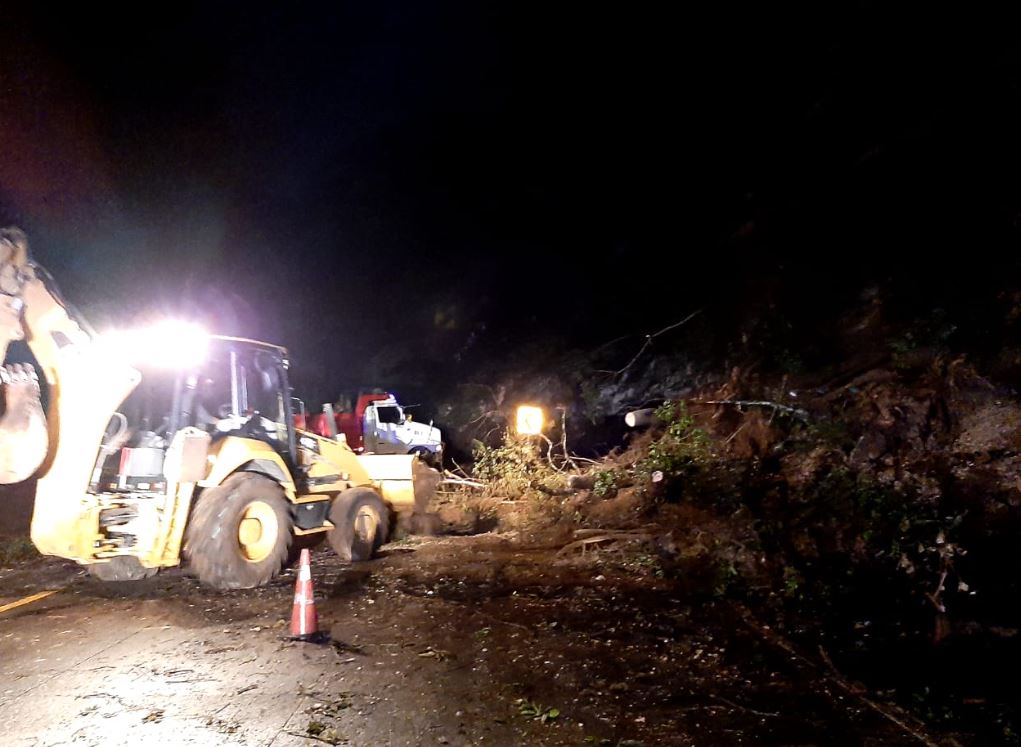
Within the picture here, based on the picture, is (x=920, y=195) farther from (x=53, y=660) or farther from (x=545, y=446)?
(x=53, y=660)

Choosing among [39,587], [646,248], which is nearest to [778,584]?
[39,587]

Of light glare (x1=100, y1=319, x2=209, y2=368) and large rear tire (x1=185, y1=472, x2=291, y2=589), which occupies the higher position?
light glare (x1=100, y1=319, x2=209, y2=368)

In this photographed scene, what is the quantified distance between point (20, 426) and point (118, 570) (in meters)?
2.57

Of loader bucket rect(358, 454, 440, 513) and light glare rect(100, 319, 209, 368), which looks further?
loader bucket rect(358, 454, 440, 513)

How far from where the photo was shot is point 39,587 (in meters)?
7.19

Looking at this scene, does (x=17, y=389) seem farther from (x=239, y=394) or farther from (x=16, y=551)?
(x=16, y=551)

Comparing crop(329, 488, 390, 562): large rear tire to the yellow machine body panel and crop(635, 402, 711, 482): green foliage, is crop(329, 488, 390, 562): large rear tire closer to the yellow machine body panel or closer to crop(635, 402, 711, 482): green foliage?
the yellow machine body panel

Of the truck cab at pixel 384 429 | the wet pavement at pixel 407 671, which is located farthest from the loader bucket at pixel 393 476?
the truck cab at pixel 384 429

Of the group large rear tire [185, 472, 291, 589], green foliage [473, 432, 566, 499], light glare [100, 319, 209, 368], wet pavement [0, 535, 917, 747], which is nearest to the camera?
wet pavement [0, 535, 917, 747]

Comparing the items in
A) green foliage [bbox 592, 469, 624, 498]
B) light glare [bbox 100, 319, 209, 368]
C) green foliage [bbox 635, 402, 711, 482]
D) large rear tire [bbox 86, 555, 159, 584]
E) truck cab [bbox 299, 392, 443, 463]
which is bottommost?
large rear tire [bbox 86, 555, 159, 584]

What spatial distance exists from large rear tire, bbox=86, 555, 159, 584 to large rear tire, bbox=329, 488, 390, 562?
2.20m

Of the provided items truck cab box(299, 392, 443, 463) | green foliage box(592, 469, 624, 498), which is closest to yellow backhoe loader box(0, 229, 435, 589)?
green foliage box(592, 469, 624, 498)

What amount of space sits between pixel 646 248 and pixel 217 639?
61.1 feet

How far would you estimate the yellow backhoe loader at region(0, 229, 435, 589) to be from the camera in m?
5.58
